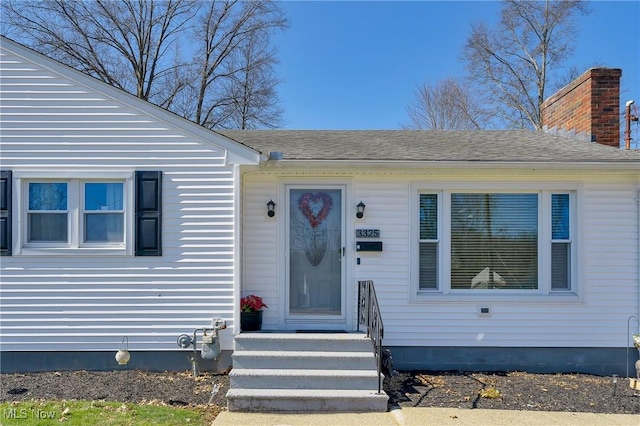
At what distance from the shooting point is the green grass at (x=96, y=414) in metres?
4.07

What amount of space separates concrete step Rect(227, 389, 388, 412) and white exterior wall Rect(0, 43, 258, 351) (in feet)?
3.57

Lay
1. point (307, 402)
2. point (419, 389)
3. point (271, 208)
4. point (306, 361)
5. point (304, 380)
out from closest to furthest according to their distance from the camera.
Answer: point (307, 402) → point (304, 380) → point (306, 361) → point (419, 389) → point (271, 208)

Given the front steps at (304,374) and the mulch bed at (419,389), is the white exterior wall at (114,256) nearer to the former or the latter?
the mulch bed at (419,389)

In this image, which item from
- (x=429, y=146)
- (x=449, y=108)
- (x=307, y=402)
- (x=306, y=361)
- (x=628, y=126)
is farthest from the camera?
(x=449, y=108)

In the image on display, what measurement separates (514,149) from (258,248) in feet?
14.3

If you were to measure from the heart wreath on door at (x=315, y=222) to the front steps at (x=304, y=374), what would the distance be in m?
1.22

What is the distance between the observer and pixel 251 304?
18.3ft

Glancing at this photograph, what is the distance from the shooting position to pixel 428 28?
501 inches

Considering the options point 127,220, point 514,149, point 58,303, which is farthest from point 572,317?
point 58,303

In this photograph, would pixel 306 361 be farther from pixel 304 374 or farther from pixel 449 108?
pixel 449 108

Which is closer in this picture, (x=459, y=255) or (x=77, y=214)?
(x=77, y=214)

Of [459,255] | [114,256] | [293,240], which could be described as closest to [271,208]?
[293,240]

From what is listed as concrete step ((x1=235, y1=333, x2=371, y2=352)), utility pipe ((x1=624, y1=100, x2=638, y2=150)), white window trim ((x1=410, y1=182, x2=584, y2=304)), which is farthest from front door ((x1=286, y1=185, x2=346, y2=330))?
Result: utility pipe ((x1=624, y1=100, x2=638, y2=150))

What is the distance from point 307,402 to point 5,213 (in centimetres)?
471
